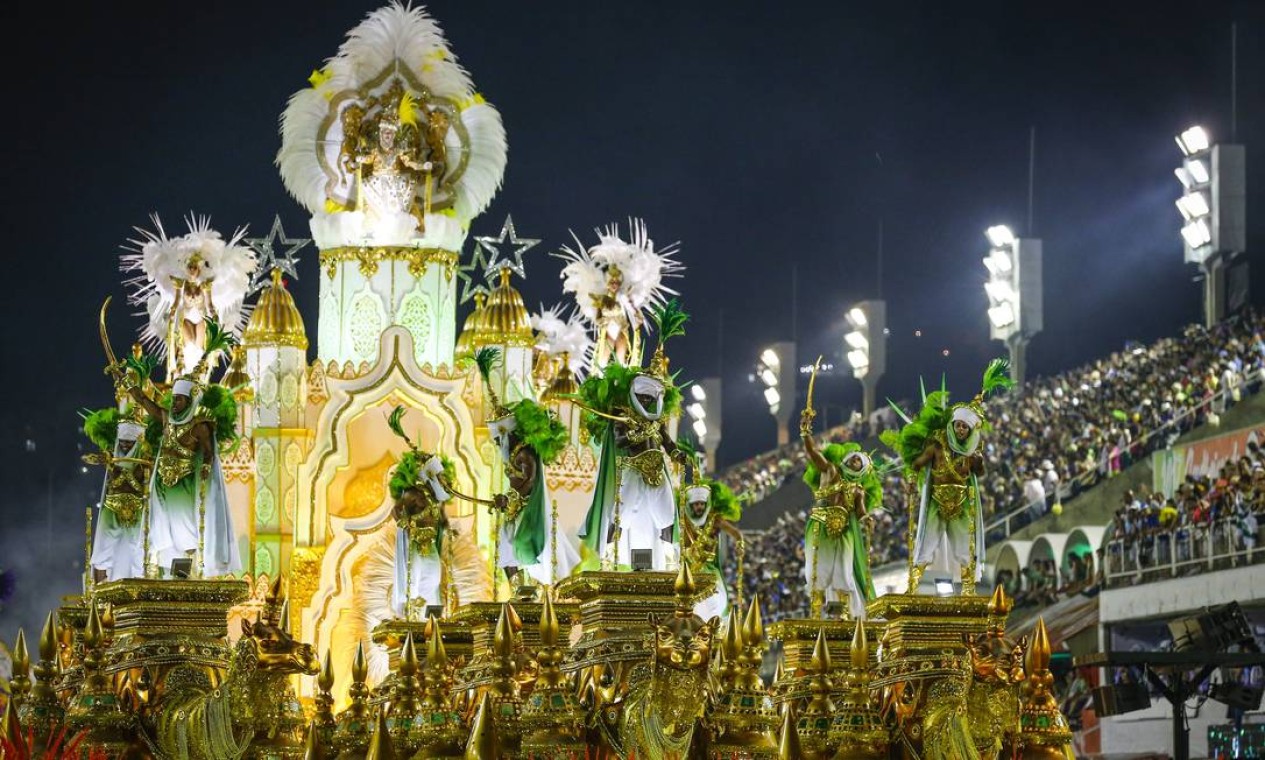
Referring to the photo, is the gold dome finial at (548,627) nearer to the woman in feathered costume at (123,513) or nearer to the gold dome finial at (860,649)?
the gold dome finial at (860,649)

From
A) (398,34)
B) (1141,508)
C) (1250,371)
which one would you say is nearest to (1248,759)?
(1141,508)

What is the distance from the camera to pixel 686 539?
71.2 feet

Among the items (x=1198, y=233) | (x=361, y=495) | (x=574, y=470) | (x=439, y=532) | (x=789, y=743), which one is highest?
(x=1198, y=233)

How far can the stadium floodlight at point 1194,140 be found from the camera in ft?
163

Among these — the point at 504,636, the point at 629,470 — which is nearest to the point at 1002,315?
the point at 629,470

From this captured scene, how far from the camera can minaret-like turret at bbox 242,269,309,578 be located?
28938mm

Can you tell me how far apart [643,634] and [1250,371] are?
86.7ft

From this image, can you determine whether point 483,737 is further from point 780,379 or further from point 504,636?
point 780,379

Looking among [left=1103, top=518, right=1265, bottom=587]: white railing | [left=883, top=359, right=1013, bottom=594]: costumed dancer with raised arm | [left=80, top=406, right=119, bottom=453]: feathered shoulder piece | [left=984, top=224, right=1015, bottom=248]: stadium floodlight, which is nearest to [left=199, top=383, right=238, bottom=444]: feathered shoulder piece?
[left=80, top=406, right=119, bottom=453]: feathered shoulder piece

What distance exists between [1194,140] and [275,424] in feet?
93.8

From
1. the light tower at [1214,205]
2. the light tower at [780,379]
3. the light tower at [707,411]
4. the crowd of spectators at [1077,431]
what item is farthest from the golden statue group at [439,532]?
the light tower at [707,411]

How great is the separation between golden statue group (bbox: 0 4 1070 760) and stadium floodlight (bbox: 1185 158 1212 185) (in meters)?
23.2

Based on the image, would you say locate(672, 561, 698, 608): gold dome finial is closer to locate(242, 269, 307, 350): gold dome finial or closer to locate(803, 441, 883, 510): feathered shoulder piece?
locate(803, 441, 883, 510): feathered shoulder piece

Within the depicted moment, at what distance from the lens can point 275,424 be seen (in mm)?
29234
